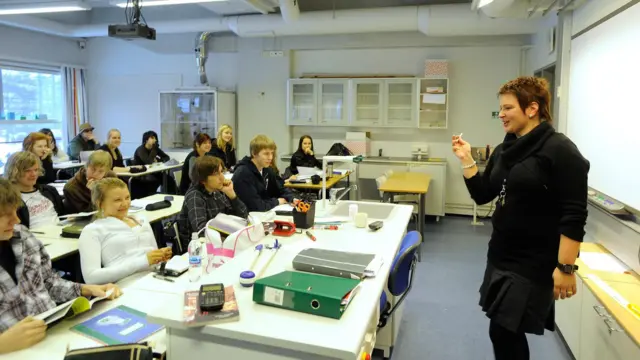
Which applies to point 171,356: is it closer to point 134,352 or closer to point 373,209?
point 134,352

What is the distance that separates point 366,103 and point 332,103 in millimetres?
529

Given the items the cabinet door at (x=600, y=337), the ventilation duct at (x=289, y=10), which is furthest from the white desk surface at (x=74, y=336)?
the ventilation duct at (x=289, y=10)

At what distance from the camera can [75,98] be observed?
8.30m

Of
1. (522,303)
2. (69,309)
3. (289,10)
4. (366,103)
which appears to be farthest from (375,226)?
(366,103)

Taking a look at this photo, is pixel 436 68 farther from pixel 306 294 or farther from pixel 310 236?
pixel 306 294

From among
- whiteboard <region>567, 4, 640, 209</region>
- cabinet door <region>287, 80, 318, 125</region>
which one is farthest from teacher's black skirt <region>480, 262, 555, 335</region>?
cabinet door <region>287, 80, 318, 125</region>

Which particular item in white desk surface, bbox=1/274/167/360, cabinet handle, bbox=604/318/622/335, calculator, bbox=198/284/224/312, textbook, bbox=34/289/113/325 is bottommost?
cabinet handle, bbox=604/318/622/335

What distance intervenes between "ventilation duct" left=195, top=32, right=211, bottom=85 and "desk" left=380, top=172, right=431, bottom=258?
367 centimetres

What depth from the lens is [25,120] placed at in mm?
7574

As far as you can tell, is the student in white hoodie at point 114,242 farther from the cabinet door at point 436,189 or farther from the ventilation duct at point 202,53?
the ventilation duct at point 202,53

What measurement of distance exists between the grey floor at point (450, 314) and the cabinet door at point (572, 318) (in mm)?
124

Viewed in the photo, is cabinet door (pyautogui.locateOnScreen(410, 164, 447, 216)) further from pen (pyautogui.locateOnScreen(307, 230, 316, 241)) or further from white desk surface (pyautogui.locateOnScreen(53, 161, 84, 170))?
white desk surface (pyautogui.locateOnScreen(53, 161, 84, 170))

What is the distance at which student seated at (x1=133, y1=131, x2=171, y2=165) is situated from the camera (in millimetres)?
6824

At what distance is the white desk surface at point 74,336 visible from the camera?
4.95 ft
